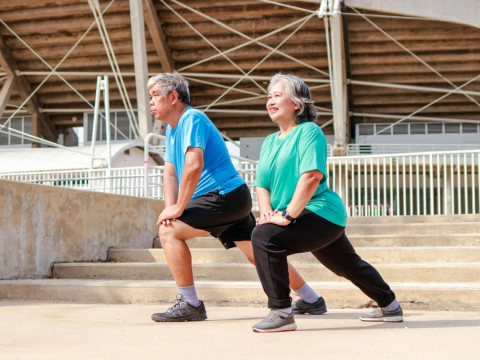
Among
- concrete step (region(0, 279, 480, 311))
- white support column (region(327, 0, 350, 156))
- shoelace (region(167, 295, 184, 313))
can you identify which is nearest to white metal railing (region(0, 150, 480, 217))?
concrete step (region(0, 279, 480, 311))

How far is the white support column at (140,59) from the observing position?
2006 cm

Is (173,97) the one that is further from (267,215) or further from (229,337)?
(229,337)

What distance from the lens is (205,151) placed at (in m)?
3.89

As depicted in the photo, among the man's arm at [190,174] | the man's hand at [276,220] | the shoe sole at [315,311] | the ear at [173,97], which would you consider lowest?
the shoe sole at [315,311]

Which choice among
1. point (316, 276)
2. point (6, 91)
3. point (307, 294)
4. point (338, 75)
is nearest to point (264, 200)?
point (307, 294)

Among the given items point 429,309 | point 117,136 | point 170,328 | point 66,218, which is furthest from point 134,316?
point 117,136

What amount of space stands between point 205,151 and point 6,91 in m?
24.3

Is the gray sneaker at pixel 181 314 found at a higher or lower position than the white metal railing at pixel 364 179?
lower

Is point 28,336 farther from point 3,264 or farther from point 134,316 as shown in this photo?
point 3,264

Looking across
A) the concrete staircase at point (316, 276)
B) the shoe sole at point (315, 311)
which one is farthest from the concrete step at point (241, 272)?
the shoe sole at point (315, 311)

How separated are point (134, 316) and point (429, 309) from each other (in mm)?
1932

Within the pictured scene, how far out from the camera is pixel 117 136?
29000 mm

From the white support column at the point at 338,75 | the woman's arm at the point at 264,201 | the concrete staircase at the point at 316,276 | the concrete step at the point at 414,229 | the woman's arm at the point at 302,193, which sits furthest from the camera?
the white support column at the point at 338,75

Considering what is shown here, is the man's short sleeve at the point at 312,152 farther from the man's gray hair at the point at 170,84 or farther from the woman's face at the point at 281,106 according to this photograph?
the man's gray hair at the point at 170,84
